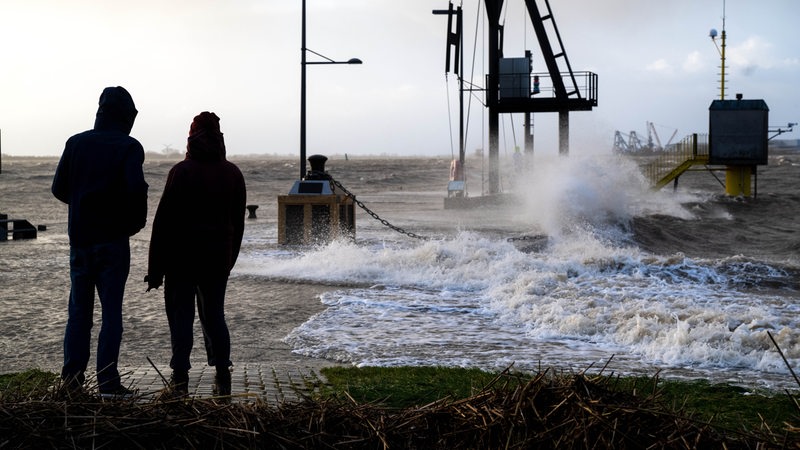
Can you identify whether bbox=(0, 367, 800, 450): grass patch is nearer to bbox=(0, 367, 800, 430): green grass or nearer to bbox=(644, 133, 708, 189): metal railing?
bbox=(0, 367, 800, 430): green grass

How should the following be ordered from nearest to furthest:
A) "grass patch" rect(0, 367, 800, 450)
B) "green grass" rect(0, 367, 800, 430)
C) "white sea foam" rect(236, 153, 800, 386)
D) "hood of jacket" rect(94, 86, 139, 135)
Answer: "grass patch" rect(0, 367, 800, 450) < "green grass" rect(0, 367, 800, 430) < "hood of jacket" rect(94, 86, 139, 135) < "white sea foam" rect(236, 153, 800, 386)

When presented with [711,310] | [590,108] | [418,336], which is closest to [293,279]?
[418,336]

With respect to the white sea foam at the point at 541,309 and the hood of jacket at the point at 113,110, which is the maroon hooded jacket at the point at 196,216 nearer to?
the hood of jacket at the point at 113,110

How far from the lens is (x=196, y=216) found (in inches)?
227

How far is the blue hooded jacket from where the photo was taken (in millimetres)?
5555

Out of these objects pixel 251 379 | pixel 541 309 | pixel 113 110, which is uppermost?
pixel 113 110

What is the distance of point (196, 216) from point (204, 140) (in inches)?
19.8

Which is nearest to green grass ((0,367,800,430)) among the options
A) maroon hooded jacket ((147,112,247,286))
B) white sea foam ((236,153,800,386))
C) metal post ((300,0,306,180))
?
white sea foam ((236,153,800,386))

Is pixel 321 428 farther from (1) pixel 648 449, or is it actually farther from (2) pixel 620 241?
(2) pixel 620 241

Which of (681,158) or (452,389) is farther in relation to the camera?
(681,158)

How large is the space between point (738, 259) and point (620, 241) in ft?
26.2

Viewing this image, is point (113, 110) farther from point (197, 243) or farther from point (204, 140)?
point (197, 243)

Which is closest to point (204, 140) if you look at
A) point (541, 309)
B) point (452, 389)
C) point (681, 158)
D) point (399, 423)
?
point (452, 389)

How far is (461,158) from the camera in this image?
38844 mm
